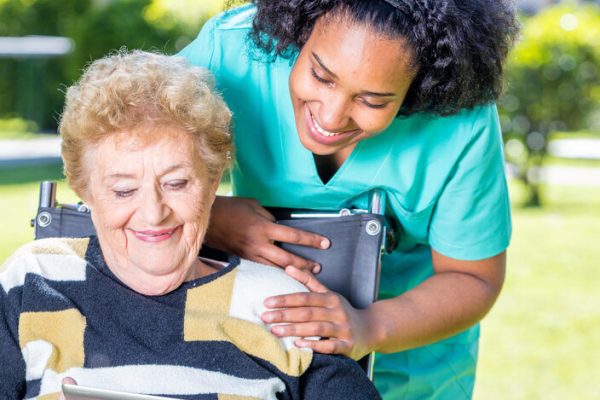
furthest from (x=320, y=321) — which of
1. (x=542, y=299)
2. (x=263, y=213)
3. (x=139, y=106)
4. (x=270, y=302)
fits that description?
(x=542, y=299)

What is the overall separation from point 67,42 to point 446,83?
9.49 meters

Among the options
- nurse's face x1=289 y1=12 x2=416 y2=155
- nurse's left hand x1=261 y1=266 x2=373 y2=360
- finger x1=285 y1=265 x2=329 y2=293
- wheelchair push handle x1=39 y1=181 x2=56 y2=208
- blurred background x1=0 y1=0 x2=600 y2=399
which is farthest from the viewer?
blurred background x1=0 y1=0 x2=600 y2=399

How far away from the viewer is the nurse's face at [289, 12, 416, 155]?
2242 mm

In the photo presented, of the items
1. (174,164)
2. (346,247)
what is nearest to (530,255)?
(346,247)

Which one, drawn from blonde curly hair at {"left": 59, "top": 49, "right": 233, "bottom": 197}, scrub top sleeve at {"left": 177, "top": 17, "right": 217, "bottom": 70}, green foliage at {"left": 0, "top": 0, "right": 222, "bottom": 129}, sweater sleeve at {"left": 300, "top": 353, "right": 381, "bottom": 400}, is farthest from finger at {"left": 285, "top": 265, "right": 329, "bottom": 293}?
green foliage at {"left": 0, "top": 0, "right": 222, "bottom": 129}

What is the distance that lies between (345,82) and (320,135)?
0.16 metres

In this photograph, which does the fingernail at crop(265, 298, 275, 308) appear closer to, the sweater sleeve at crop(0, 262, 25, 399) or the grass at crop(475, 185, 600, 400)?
the sweater sleeve at crop(0, 262, 25, 399)

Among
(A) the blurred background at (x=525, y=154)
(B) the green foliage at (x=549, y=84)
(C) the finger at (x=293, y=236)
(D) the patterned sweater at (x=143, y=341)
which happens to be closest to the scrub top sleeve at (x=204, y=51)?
(C) the finger at (x=293, y=236)

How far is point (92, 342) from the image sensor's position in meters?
2.33

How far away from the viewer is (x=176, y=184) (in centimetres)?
234

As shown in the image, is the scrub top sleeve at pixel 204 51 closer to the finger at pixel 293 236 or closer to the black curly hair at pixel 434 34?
the black curly hair at pixel 434 34

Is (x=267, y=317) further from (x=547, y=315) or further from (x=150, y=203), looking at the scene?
(x=547, y=315)

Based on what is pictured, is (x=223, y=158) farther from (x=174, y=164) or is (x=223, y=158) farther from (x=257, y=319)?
(x=257, y=319)

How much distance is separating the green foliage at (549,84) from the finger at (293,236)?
5655mm
